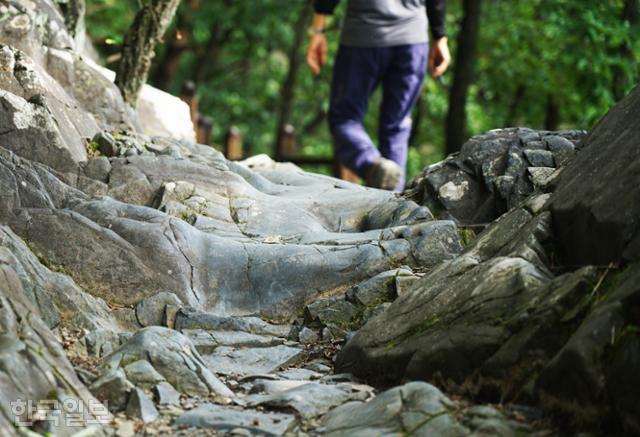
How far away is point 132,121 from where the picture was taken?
916cm

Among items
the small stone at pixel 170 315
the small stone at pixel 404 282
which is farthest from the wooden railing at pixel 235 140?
the small stone at pixel 170 315

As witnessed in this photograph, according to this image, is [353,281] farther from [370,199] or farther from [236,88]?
[236,88]

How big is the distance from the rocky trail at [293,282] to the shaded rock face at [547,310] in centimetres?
1

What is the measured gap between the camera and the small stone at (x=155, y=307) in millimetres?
6207

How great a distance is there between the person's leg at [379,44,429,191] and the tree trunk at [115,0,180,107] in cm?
236

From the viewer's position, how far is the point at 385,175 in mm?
9922

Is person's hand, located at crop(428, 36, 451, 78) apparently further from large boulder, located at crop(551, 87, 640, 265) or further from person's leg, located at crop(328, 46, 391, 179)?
large boulder, located at crop(551, 87, 640, 265)

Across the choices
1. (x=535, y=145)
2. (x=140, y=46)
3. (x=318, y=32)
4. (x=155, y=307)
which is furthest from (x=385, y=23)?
(x=155, y=307)

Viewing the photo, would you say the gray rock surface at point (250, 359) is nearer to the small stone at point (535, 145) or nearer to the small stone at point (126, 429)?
the small stone at point (126, 429)

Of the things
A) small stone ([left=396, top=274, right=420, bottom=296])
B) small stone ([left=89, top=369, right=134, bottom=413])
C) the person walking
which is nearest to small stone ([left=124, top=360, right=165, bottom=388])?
small stone ([left=89, top=369, right=134, bottom=413])

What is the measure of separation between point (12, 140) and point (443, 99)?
17169 millimetres

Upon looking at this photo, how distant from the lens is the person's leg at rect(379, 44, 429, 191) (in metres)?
10.6

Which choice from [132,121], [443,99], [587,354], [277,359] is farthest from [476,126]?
[587,354]

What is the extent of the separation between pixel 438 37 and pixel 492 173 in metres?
3.48
